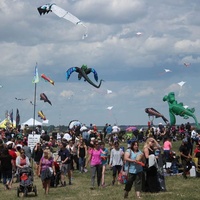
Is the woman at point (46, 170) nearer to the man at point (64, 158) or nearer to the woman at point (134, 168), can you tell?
the man at point (64, 158)

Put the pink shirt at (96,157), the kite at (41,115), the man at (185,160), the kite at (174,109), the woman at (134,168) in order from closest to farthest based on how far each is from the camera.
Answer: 1. the woman at (134,168)
2. the pink shirt at (96,157)
3. the man at (185,160)
4. the kite at (174,109)
5. the kite at (41,115)

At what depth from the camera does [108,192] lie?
1788 cm

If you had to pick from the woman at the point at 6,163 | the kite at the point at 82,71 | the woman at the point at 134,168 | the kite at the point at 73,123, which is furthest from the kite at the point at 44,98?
the woman at the point at 134,168

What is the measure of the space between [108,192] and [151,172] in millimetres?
1776

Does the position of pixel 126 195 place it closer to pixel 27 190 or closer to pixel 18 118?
pixel 27 190

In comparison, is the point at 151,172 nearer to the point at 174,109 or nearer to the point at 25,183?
the point at 25,183

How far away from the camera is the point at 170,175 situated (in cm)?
2273

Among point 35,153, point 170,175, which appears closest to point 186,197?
point 170,175

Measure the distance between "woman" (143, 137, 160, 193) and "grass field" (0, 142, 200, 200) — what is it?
0.33 meters

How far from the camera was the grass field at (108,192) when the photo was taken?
1616 centimetres

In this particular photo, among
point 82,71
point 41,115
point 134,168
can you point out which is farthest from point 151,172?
point 41,115

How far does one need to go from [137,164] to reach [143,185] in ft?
6.25

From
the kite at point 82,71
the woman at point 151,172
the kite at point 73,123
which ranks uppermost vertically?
the kite at point 82,71

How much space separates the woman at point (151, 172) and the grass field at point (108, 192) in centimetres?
33
